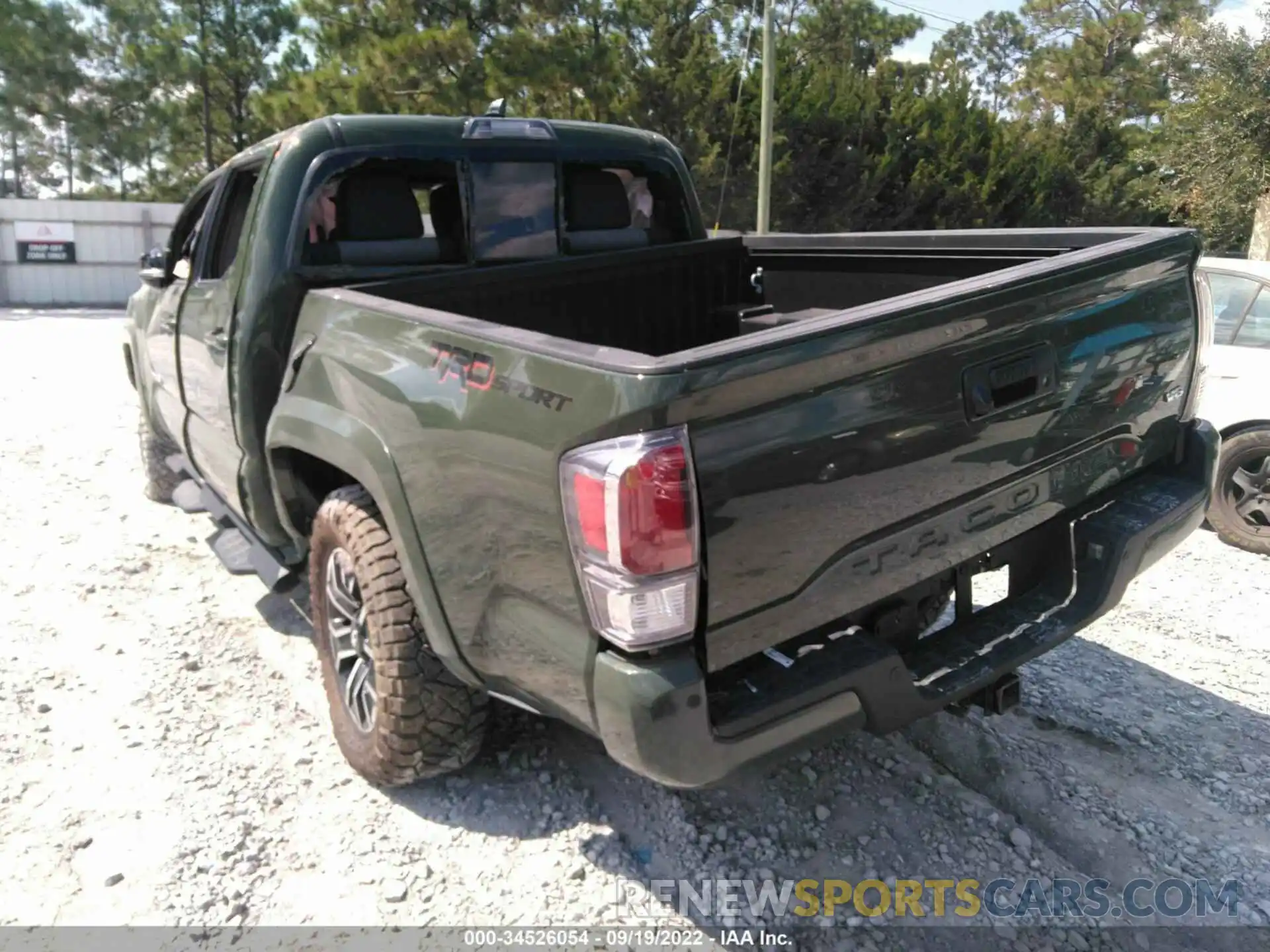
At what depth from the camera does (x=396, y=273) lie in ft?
12.4

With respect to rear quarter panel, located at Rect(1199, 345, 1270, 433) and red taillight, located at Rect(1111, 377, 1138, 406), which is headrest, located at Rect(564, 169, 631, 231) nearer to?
red taillight, located at Rect(1111, 377, 1138, 406)

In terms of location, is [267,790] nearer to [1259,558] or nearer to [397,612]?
[397,612]

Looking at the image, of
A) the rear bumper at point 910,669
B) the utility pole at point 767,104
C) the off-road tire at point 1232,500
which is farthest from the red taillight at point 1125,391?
the utility pole at point 767,104

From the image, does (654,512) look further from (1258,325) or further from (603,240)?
(1258,325)

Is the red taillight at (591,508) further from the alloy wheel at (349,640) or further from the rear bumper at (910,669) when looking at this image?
the alloy wheel at (349,640)

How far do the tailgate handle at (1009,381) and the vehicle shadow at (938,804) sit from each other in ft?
3.69

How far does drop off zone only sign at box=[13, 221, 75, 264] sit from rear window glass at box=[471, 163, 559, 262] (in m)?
19.3

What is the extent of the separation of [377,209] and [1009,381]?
7.81ft

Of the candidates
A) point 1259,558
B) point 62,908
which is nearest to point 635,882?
point 62,908

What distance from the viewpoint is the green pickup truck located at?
81.8 inches

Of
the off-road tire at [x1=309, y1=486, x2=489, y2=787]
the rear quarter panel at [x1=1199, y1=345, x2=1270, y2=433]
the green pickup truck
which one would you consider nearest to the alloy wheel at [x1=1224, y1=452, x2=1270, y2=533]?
the rear quarter panel at [x1=1199, y1=345, x2=1270, y2=433]

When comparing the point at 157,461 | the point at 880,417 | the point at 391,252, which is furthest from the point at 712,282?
the point at 157,461

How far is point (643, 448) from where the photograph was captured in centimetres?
197

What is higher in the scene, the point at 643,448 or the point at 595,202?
the point at 595,202
